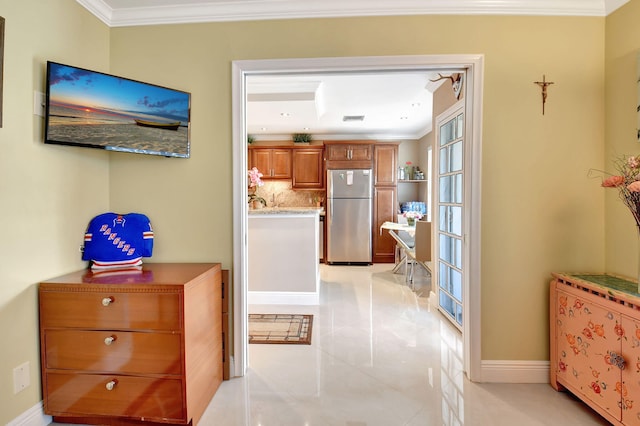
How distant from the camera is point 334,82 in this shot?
11.9 feet

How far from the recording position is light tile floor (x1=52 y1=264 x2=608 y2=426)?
1.78m

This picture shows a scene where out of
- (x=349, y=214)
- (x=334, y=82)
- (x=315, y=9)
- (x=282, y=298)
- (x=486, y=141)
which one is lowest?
(x=282, y=298)

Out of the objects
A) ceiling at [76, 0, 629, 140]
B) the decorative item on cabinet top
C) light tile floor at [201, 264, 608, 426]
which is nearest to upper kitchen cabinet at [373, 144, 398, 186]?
ceiling at [76, 0, 629, 140]

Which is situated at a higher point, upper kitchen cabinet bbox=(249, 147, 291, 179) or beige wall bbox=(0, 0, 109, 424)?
upper kitchen cabinet bbox=(249, 147, 291, 179)

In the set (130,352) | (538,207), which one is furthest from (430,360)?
(130,352)

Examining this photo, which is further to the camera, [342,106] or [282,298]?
[342,106]

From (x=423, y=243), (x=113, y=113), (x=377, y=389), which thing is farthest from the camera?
(x=423, y=243)

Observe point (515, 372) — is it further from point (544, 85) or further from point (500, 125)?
point (544, 85)

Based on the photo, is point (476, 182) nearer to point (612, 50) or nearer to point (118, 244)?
point (612, 50)

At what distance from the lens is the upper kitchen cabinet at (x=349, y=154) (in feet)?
19.6

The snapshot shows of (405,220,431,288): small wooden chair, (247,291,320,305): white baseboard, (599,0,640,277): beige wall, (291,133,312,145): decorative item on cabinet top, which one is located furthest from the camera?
(291,133,312,145): decorative item on cabinet top

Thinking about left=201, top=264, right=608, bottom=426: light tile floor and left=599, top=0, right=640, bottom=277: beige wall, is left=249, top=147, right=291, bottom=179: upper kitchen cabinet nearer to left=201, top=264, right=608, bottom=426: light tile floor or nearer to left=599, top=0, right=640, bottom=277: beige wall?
left=201, top=264, right=608, bottom=426: light tile floor

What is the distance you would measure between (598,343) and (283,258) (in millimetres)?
2814

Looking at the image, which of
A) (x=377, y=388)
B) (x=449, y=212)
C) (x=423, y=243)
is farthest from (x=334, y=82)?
(x=377, y=388)
